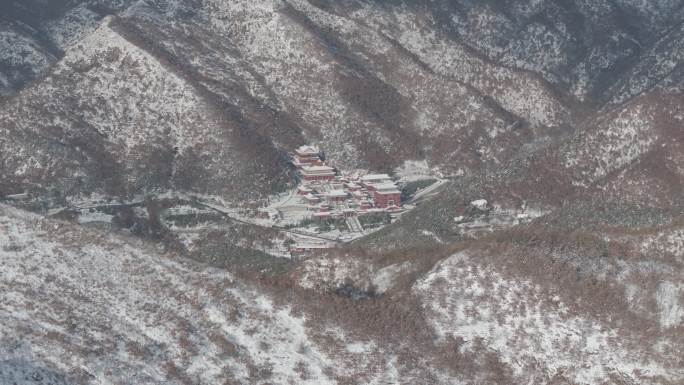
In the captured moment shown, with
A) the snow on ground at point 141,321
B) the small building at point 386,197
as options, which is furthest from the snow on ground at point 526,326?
the small building at point 386,197

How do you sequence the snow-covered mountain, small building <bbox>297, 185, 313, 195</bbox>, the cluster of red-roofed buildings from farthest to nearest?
small building <bbox>297, 185, 313, 195</bbox> < the cluster of red-roofed buildings < the snow-covered mountain

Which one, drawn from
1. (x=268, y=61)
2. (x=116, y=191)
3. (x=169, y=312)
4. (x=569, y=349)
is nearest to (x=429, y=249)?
(x=569, y=349)

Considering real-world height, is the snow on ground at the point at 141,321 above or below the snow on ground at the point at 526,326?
below

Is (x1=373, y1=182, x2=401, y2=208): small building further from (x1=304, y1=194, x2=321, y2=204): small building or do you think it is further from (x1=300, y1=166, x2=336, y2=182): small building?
(x1=300, y1=166, x2=336, y2=182): small building

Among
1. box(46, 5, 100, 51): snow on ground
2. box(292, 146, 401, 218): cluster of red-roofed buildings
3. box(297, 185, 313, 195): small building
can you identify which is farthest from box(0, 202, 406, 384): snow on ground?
box(46, 5, 100, 51): snow on ground

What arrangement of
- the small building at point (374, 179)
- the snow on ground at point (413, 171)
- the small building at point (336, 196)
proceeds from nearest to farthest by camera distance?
the small building at point (336, 196) → the small building at point (374, 179) → the snow on ground at point (413, 171)

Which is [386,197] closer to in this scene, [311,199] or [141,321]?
[311,199]

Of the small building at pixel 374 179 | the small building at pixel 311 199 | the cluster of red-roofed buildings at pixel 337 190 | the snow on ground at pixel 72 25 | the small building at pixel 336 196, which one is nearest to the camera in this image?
the cluster of red-roofed buildings at pixel 337 190

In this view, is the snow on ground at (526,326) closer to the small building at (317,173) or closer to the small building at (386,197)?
→ the small building at (386,197)
